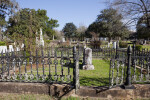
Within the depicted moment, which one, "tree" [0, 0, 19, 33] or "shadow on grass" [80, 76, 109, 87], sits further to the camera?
"tree" [0, 0, 19, 33]

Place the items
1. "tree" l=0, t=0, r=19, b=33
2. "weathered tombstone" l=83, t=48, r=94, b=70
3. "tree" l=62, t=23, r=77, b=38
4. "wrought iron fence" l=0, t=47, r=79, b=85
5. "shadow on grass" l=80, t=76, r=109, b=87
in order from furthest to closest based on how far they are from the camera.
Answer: "tree" l=62, t=23, r=77, b=38 → "tree" l=0, t=0, r=19, b=33 → "weathered tombstone" l=83, t=48, r=94, b=70 → "shadow on grass" l=80, t=76, r=109, b=87 → "wrought iron fence" l=0, t=47, r=79, b=85

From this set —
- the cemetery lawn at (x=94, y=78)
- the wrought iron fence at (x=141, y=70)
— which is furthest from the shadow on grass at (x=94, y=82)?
the wrought iron fence at (x=141, y=70)

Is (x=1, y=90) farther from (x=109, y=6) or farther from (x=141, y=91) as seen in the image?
(x=109, y=6)

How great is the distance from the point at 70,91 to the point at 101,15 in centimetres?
3805

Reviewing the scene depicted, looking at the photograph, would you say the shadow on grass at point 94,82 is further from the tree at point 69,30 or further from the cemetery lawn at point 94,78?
the tree at point 69,30

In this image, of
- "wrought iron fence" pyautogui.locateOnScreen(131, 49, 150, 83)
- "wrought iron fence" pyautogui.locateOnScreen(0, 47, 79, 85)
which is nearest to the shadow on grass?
"wrought iron fence" pyautogui.locateOnScreen(0, 47, 79, 85)

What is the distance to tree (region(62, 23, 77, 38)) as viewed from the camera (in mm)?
66125

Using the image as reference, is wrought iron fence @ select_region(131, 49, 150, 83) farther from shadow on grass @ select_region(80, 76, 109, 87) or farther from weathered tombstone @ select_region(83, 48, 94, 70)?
weathered tombstone @ select_region(83, 48, 94, 70)

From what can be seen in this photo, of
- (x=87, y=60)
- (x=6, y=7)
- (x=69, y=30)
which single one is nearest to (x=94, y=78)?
(x=87, y=60)

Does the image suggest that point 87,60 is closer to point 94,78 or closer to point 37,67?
point 94,78

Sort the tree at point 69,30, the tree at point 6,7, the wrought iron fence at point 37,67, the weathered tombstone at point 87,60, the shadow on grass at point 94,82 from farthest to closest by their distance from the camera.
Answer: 1. the tree at point 69,30
2. the tree at point 6,7
3. the weathered tombstone at point 87,60
4. the shadow on grass at point 94,82
5. the wrought iron fence at point 37,67

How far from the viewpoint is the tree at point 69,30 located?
66.1m

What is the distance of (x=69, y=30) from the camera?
66.9m

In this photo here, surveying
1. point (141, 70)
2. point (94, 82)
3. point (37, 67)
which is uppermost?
point (37, 67)
